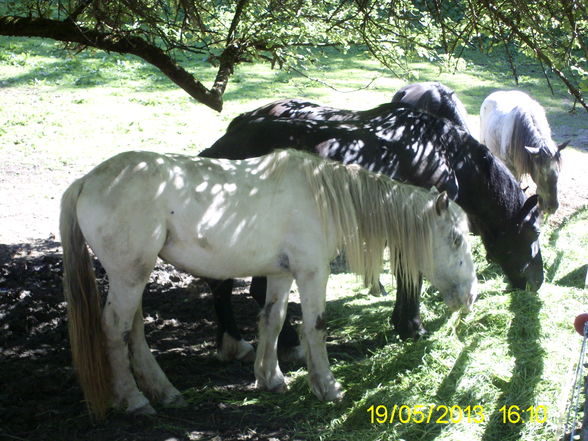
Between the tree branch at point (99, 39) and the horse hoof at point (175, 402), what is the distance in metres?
2.31

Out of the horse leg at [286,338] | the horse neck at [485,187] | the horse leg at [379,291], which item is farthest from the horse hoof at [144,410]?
the horse neck at [485,187]

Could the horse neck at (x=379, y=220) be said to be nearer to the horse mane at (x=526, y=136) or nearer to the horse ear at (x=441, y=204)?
the horse ear at (x=441, y=204)

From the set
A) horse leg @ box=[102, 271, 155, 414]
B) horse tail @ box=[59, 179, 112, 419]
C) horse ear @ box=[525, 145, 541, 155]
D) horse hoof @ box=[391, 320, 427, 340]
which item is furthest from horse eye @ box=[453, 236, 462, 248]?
horse ear @ box=[525, 145, 541, 155]

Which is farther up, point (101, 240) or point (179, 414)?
point (101, 240)

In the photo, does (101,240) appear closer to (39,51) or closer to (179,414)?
(179,414)

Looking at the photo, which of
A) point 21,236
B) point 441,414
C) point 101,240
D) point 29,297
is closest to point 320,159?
point 101,240

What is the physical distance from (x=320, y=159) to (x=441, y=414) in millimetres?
1808

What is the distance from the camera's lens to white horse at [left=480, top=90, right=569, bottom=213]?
805cm

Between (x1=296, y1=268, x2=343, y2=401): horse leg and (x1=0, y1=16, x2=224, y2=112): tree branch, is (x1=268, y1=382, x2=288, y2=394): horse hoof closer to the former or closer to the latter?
(x1=296, y1=268, x2=343, y2=401): horse leg

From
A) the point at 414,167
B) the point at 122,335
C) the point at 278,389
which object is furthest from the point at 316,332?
the point at 414,167

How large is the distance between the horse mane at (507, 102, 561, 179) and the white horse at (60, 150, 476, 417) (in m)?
4.71

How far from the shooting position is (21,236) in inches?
285

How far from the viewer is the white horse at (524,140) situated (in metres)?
8.05

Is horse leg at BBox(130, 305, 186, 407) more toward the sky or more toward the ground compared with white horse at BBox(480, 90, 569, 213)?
more toward the ground
